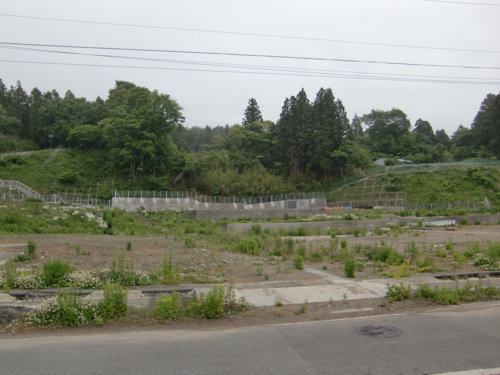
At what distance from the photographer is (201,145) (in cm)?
6850

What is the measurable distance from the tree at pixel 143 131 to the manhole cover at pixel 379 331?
177ft

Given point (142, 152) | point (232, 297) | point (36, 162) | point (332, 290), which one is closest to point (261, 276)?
point (332, 290)

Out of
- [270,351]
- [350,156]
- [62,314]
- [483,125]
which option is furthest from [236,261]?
[483,125]

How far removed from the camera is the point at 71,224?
27172mm

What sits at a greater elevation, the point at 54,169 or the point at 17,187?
the point at 54,169

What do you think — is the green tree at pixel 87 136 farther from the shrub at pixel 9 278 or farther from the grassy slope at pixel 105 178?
the shrub at pixel 9 278

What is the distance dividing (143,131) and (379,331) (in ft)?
183

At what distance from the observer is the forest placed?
6028 cm

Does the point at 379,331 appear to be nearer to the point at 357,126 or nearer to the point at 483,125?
the point at 483,125

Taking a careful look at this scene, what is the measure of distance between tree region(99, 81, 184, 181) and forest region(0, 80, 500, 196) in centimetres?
16

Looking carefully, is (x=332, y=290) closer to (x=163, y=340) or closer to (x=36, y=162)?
(x=163, y=340)

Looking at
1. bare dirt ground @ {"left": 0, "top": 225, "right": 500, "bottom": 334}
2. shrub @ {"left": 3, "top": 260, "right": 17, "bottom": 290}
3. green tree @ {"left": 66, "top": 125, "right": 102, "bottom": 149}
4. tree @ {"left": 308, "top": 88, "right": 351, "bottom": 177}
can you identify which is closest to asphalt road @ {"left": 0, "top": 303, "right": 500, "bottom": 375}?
bare dirt ground @ {"left": 0, "top": 225, "right": 500, "bottom": 334}

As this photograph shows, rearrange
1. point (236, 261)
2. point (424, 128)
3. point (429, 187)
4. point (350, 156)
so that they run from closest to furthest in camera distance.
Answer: point (236, 261) → point (429, 187) → point (350, 156) → point (424, 128)

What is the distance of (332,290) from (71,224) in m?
23.2
